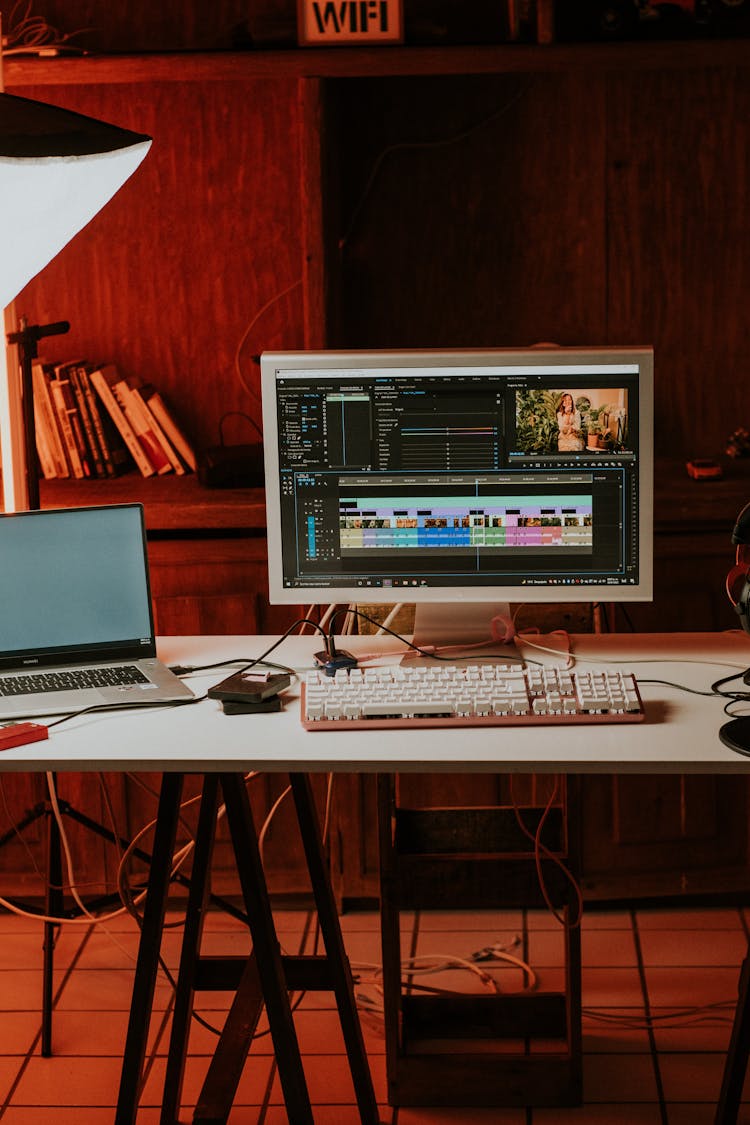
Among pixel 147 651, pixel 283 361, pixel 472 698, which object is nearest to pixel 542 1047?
pixel 472 698

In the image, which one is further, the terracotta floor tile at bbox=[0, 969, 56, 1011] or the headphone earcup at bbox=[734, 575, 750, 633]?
the terracotta floor tile at bbox=[0, 969, 56, 1011]

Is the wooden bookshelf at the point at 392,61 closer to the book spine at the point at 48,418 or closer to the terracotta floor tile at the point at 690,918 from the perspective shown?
the book spine at the point at 48,418

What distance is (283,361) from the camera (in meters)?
2.17

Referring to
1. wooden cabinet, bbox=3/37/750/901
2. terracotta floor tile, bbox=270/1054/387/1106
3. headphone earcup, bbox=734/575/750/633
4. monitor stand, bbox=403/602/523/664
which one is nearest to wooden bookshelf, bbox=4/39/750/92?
wooden cabinet, bbox=3/37/750/901

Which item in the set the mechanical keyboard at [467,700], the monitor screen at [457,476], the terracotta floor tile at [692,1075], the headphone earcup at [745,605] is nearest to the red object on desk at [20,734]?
the mechanical keyboard at [467,700]

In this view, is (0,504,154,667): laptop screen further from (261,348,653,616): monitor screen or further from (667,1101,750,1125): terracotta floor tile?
(667,1101,750,1125): terracotta floor tile

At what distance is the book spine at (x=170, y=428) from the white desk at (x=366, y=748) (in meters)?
1.10

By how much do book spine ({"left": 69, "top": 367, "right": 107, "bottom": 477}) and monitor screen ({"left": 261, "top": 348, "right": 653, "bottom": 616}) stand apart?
1022 millimetres

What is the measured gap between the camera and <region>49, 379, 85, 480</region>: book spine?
3.07 metres

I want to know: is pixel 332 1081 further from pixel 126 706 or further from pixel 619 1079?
pixel 126 706

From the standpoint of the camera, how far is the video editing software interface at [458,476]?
2180 millimetres

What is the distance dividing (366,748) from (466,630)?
48cm

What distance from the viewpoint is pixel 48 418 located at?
3.10 metres

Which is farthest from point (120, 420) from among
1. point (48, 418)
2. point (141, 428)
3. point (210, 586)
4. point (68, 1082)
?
point (68, 1082)
